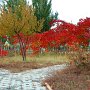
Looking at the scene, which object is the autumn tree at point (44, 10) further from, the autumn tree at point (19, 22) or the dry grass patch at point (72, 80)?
the dry grass patch at point (72, 80)

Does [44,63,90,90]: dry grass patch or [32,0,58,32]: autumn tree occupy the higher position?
[32,0,58,32]: autumn tree

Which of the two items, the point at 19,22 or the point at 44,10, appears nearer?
the point at 19,22

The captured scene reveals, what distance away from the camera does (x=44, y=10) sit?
3597cm

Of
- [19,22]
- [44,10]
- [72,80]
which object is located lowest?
[72,80]

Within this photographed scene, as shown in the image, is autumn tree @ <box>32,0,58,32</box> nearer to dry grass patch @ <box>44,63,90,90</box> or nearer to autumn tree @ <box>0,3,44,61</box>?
autumn tree @ <box>0,3,44,61</box>

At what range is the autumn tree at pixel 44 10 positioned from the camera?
35594 mm

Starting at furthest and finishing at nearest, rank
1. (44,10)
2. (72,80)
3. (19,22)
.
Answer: (44,10) < (19,22) < (72,80)

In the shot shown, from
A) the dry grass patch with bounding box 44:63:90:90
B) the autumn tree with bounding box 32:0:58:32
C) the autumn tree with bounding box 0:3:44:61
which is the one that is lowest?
the dry grass patch with bounding box 44:63:90:90

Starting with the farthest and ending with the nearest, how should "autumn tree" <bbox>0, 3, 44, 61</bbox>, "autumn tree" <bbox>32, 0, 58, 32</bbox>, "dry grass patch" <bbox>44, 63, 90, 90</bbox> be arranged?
"autumn tree" <bbox>32, 0, 58, 32</bbox> < "autumn tree" <bbox>0, 3, 44, 61</bbox> < "dry grass patch" <bbox>44, 63, 90, 90</bbox>

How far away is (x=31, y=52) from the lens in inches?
1202

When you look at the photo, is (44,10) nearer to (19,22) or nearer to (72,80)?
(19,22)

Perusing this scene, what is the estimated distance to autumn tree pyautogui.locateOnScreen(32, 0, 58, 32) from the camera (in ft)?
117

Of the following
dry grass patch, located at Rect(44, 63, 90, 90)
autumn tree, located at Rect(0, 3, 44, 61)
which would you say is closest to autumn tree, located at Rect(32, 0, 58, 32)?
autumn tree, located at Rect(0, 3, 44, 61)

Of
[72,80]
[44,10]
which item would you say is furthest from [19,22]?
[44,10]
